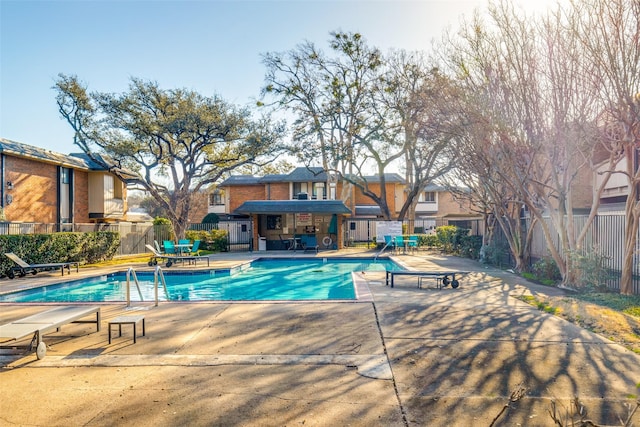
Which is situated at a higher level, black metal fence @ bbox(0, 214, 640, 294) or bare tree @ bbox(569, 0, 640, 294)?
bare tree @ bbox(569, 0, 640, 294)

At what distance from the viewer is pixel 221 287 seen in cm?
1190

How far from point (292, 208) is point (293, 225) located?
179 centimetres

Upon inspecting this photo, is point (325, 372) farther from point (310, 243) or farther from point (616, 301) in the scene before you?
point (310, 243)

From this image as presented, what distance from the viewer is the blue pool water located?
33.2ft

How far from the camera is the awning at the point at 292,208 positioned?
21938mm

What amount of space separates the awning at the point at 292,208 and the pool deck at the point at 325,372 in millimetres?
15310

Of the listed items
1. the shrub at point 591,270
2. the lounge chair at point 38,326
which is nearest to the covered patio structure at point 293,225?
the shrub at point 591,270

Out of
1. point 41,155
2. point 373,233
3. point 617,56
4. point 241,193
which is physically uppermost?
point 41,155

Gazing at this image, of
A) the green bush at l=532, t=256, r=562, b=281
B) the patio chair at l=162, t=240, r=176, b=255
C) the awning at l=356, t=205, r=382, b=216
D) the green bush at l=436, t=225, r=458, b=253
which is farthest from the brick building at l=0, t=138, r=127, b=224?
the green bush at l=436, t=225, r=458, b=253

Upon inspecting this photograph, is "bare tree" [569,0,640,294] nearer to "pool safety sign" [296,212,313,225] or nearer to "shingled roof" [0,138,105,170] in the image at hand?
"pool safety sign" [296,212,313,225]

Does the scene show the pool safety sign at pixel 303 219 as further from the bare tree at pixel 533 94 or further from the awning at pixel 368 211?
the bare tree at pixel 533 94

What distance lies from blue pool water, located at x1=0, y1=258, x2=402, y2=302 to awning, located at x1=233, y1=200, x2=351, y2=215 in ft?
19.1

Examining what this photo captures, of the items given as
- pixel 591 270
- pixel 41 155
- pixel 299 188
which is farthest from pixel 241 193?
pixel 591 270

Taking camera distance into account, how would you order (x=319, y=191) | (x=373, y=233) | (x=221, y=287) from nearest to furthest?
1. (x=221, y=287)
2. (x=373, y=233)
3. (x=319, y=191)
